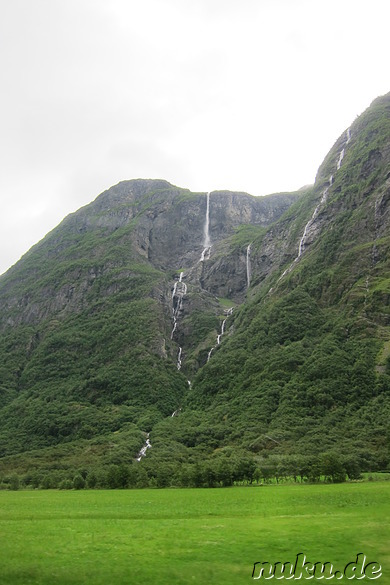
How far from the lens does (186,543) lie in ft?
67.7

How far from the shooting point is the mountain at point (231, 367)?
3184 inches

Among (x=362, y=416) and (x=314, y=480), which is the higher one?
(x=314, y=480)

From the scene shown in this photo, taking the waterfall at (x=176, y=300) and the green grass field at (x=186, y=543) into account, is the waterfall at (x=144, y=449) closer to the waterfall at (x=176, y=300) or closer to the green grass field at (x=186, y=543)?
the green grass field at (x=186, y=543)

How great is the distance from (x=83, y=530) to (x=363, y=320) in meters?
104

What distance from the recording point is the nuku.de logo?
15.4 metres

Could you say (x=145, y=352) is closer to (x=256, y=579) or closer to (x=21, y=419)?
(x=21, y=419)

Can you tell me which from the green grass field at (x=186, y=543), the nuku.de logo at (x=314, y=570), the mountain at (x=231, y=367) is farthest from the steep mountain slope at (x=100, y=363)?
the nuku.de logo at (x=314, y=570)

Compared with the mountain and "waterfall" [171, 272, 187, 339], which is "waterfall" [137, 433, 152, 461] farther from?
"waterfall" [171, 272, 187, 339]

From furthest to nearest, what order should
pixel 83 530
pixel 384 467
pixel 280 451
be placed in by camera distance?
pixel 280 451, pixel 384 467, pixel 83 530

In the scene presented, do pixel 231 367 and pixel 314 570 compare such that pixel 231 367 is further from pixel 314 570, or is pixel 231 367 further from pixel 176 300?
pixel 314 570

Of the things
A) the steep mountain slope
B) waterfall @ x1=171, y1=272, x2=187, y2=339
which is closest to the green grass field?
the steep mountain slope

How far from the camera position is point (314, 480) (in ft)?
193

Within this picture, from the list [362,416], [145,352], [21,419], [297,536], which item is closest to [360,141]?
[145,352]

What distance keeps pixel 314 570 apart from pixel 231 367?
4611 inches
